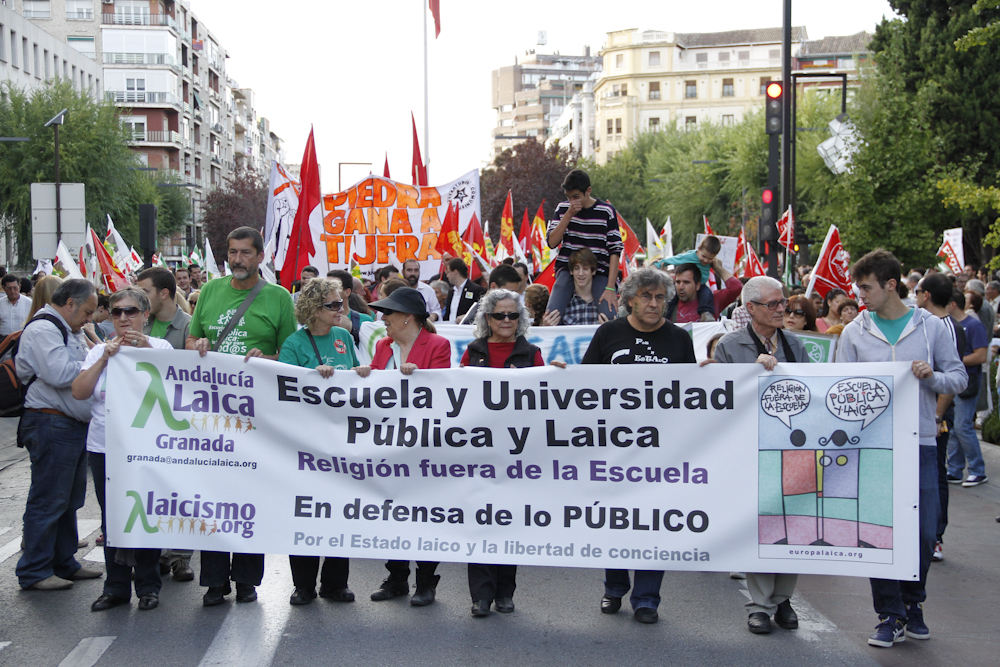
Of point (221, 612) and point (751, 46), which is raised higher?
point (751, 46)

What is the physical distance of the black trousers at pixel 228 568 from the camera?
18.3 feet

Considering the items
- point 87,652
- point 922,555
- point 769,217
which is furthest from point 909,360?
point 769,217

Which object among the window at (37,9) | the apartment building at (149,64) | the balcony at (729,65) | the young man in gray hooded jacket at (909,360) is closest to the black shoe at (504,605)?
the young man in gray hooded jacket at (909,360)

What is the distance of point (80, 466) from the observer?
19.8 feet

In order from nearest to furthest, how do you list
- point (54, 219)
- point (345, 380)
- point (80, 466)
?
point (345, 380) < point (80, 466) < point (54, 219)

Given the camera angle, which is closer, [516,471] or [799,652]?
[799,652]

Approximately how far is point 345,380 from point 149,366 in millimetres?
1119

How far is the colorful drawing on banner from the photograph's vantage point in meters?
4.98

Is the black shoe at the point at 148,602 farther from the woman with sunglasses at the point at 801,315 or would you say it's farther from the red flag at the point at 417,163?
the red flag at the point at 417,163

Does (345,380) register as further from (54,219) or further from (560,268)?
(54,219)

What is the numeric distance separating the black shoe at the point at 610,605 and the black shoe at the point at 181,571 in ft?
8.29

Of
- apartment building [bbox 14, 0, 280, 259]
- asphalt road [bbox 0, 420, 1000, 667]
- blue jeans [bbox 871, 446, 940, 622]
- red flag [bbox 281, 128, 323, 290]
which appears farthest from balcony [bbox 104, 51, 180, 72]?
blue jeans [bbox 871, 446, 940, 622]

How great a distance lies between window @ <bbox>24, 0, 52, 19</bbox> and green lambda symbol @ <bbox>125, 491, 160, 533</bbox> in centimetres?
8045

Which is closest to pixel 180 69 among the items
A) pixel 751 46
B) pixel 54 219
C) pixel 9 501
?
pixel 751 46
